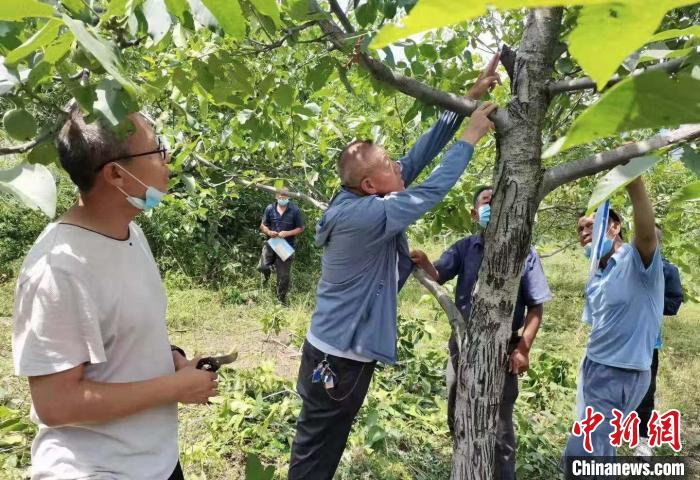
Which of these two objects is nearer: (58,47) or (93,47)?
(93,47)

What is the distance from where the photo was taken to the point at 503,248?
149 cm

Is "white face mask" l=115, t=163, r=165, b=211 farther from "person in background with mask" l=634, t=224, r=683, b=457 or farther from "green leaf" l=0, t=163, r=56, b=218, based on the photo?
"person in background with mask" l=634, t=224, r=683, b=457

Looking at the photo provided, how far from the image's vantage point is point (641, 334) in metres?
2.53

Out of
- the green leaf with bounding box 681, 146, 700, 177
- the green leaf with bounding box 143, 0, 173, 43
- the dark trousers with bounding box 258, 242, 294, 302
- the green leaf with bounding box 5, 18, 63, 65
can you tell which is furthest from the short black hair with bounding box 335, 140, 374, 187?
the dark trousers with bounding box 258, 242, 294, 302

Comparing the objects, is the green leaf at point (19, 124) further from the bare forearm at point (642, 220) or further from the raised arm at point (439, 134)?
the bare forearm at point (642, 220)

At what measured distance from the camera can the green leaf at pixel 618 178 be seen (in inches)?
15.8

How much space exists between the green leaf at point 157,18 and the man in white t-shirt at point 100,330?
550mm

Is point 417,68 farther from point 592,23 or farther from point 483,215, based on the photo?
point 592,23

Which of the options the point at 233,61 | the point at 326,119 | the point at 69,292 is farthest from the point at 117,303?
the point at 326,119

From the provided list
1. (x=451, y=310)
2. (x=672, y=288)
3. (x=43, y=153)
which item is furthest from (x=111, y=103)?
(x=672, y=288)

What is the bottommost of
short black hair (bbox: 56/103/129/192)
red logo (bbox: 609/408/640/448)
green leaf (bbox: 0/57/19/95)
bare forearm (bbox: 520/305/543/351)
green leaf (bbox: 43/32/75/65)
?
red logo (bbox: 609/408/640/448)

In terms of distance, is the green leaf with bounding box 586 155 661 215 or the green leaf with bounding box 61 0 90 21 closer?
the green leaf with bounding box 586 155 661 215

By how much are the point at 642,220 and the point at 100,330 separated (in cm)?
203

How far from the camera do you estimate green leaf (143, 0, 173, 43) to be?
729 mm
